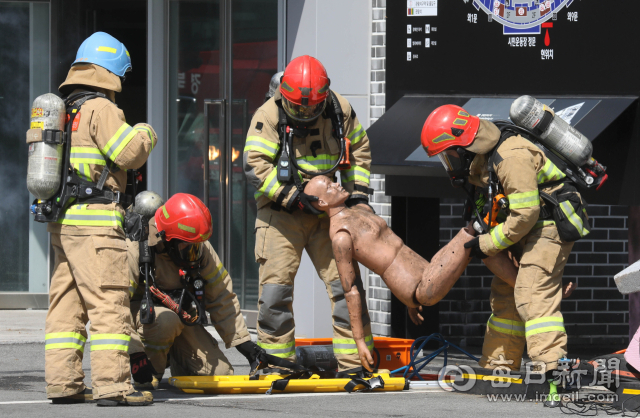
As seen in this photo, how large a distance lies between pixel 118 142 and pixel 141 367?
152 centimetres

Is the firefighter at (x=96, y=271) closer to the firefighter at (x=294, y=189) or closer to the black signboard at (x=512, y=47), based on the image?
the firefighter at (x=294, y=189)

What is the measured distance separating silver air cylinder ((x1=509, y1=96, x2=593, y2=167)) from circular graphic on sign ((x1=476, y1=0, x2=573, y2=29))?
194cm

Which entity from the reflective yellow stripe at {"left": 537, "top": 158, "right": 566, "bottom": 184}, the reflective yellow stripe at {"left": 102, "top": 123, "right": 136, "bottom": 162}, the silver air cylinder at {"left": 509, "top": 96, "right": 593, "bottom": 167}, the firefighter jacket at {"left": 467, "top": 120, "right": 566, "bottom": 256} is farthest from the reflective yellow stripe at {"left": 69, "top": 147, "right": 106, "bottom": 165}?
the reflective yellow stripe at {"left": 537, "top": 158, "right": 566, "bottom": 184}

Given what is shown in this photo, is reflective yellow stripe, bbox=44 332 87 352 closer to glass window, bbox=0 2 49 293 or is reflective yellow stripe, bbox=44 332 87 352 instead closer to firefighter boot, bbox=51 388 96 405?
firefighter boot, bbox=51 388 96 405

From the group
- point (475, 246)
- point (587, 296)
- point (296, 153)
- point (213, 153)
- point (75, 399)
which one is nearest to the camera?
point (75, 399)

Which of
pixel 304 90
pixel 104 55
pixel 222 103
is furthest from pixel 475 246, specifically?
pixel 222 103

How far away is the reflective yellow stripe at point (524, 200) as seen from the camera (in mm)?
5742

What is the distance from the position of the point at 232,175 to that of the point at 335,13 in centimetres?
210

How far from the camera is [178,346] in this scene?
6504mm

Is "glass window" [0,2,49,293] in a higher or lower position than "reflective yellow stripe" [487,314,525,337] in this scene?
higher

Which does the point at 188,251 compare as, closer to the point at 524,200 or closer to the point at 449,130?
the point at 449,130

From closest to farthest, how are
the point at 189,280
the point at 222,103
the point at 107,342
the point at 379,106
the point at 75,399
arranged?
the point at 107,342 → the point at 75,399 → the point at 189,280 → the point at 379,106 → the point at 222,103

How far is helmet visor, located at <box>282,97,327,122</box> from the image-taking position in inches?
247

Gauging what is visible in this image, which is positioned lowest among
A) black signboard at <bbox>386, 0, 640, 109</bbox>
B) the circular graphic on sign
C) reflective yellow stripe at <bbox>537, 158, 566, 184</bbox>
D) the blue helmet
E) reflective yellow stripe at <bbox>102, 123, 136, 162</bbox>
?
reflective yellow stripe at <bbox>537, 158, 566, 184</bbox>
